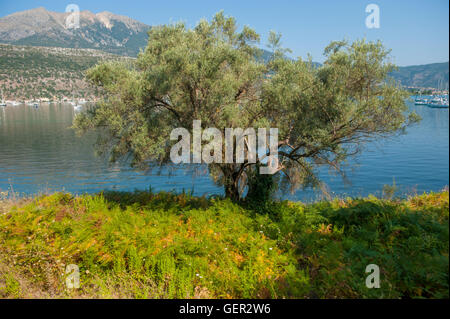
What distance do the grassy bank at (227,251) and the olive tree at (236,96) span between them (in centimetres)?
286

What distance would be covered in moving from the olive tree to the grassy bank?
286 cm

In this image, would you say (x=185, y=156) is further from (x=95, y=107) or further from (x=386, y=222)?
(x=386, y=222)

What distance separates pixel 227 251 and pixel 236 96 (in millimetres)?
6663

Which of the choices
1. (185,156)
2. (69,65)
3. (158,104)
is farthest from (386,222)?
(69,65)

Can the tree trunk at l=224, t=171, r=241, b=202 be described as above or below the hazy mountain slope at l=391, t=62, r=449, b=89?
below

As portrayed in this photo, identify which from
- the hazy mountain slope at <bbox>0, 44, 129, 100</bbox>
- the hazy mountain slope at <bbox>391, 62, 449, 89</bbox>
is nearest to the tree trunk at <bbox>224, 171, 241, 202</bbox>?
the hazy mountain slope at <bbox>391, 62, 449, 89</bbox>

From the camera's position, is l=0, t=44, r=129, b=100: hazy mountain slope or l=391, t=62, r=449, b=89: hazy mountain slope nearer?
l=391, t=62, r=449, b=89: hazy mountain slope

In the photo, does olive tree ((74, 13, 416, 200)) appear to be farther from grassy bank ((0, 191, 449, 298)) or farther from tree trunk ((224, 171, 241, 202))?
grassy bank ((0, 191, 449, 298))

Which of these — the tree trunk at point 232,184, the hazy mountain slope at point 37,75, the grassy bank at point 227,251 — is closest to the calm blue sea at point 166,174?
the tree trunk at point 232,184

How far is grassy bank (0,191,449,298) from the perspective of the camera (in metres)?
5.24

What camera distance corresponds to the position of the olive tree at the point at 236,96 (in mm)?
9633

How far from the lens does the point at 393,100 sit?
9.52 meters

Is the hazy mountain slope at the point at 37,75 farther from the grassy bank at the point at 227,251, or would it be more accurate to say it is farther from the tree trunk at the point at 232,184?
the grassy bank at the point at 227,251
